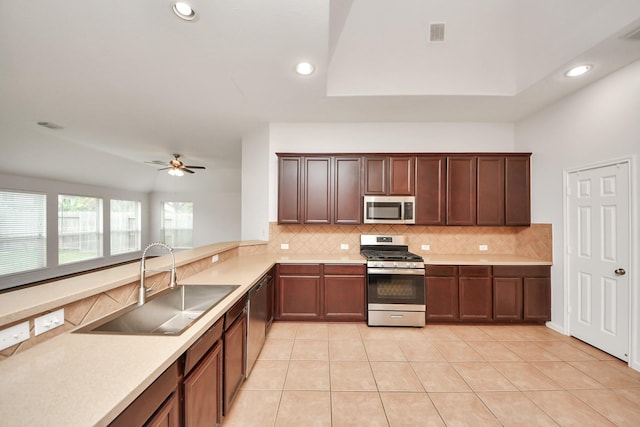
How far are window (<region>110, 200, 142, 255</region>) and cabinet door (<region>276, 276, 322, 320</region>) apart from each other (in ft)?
23.9

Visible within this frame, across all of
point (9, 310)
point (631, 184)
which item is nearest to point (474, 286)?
point (631, 184)

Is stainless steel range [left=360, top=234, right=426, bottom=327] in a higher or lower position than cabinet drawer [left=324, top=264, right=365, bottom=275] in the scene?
lower

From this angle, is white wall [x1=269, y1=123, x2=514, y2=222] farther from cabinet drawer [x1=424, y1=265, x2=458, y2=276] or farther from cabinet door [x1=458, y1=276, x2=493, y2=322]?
cabinet door [x1=458, y1=276, x2=493, y2=322]

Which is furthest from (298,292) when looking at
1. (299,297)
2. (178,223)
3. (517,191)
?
(178,223)

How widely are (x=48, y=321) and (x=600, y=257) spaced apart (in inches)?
180

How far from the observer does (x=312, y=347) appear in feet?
8.96

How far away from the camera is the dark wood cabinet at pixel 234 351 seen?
1.69 metres

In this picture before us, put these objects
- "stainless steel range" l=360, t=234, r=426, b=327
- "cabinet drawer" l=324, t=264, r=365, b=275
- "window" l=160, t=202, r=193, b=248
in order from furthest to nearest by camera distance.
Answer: "window" l=160, t=202, r=193, b=248, "cabinet drawer" l=324, t=264, r=365, b=275, "stainless steel range" l=360, t=234, r=426, b=327

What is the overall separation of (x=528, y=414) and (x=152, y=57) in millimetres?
4341

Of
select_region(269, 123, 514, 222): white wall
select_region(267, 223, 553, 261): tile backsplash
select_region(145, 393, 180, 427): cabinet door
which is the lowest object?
select_region(145, 393, 180, 427): cabinet door

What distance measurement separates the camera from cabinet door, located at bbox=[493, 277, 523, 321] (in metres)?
3.23

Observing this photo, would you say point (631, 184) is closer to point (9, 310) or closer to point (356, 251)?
point (356, 251)

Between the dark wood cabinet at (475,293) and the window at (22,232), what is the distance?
836 centimetres

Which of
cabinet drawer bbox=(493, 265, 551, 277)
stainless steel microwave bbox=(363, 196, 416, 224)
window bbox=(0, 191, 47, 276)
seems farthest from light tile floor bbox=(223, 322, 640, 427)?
window bbox=(0, 191, 47, 276)
